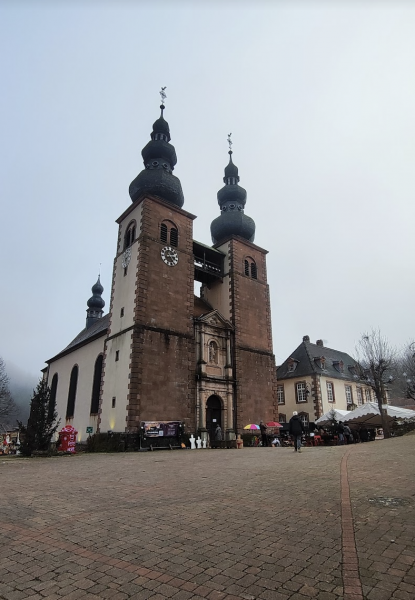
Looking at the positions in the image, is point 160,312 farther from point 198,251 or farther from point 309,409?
point 309,409

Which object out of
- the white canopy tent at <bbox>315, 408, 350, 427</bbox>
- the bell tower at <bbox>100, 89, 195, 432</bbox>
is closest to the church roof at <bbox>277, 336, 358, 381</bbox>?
the white canopy tent at <bbox>315, 408, 350, 427</bbox>

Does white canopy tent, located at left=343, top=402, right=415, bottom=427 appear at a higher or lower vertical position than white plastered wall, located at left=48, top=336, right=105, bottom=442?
lower

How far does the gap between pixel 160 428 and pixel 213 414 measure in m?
5.84

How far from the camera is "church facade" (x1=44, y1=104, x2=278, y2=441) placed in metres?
25.0

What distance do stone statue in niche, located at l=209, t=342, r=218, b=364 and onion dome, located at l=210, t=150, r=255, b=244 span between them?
1028cm

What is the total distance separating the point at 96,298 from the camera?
53.2 meters

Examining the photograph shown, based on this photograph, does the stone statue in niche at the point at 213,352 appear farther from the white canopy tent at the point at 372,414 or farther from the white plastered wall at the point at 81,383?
the white canopy tent at the point at 372,414

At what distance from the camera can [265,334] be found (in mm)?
33812

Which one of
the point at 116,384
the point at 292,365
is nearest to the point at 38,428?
the point at 116,384

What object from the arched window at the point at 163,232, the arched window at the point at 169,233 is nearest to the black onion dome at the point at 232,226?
the arched window at the point at 169,233

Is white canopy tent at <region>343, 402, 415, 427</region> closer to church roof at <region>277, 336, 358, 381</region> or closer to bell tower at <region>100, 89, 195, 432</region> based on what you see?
bell tower at <region>100, 89, 195, 432</region>

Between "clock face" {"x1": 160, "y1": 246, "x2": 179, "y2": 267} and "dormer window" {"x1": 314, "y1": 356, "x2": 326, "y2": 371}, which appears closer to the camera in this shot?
"clock face" {"x1": 160, "y1": 246, "x2": 179, "y2": 267}

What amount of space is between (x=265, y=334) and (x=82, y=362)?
16.0 meters

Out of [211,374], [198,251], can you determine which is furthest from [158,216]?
[211,374]
